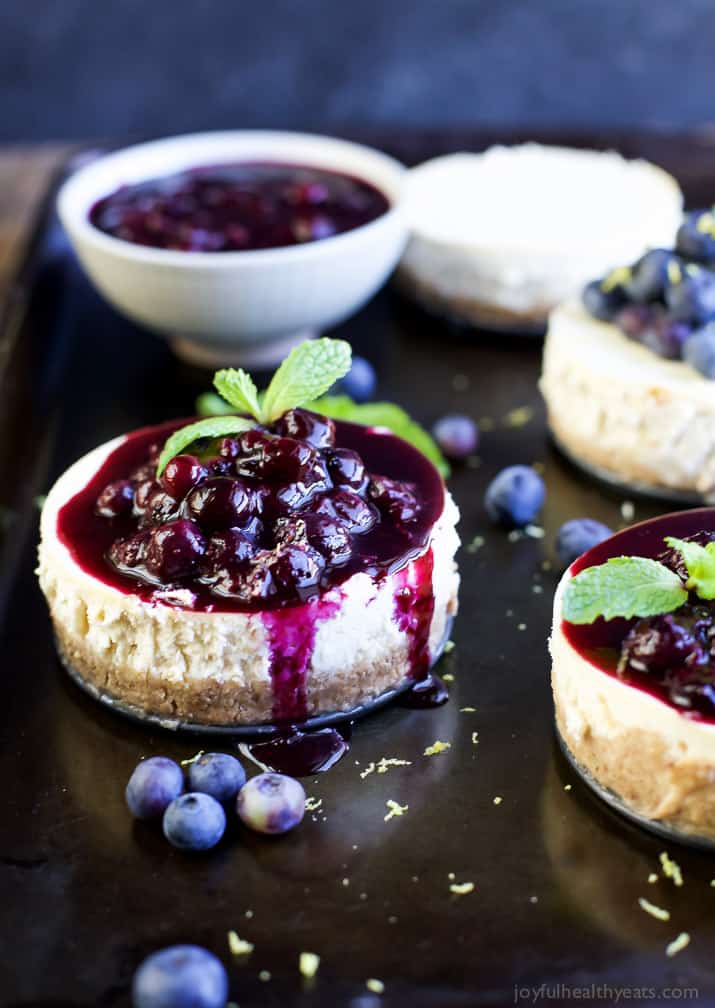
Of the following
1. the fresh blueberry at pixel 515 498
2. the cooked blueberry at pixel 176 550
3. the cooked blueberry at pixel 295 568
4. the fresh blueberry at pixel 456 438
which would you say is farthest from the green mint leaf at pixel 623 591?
the fresh blueberry at pixel 456 438

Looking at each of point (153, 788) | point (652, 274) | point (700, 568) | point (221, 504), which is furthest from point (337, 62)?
point (153, 788)

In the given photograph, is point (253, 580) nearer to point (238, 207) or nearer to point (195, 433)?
point (195, 433)

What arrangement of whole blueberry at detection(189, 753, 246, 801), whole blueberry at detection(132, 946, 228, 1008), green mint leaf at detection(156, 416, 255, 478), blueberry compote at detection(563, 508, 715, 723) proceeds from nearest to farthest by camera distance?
whole blueberry at detection(132, 946, 228, 1008) < blueberry compote at detection(563, 508, 715, 723) < whole blueberry at detection(189, 753, 246, 801) < green mint leaf at detection(156, 416, 255, 478)

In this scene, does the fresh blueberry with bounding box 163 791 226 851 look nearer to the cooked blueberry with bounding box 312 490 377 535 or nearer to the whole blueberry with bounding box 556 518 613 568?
the cooked blueberry with bounding box 312 490 377 535

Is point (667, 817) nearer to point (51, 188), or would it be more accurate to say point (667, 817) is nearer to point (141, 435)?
point (141, 435)

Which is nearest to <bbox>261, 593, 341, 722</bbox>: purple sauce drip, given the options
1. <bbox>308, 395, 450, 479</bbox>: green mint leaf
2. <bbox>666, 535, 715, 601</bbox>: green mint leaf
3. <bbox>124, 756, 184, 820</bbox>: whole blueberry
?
<bbox>124, 756, 184, 820</bbox>: whole blueberry
